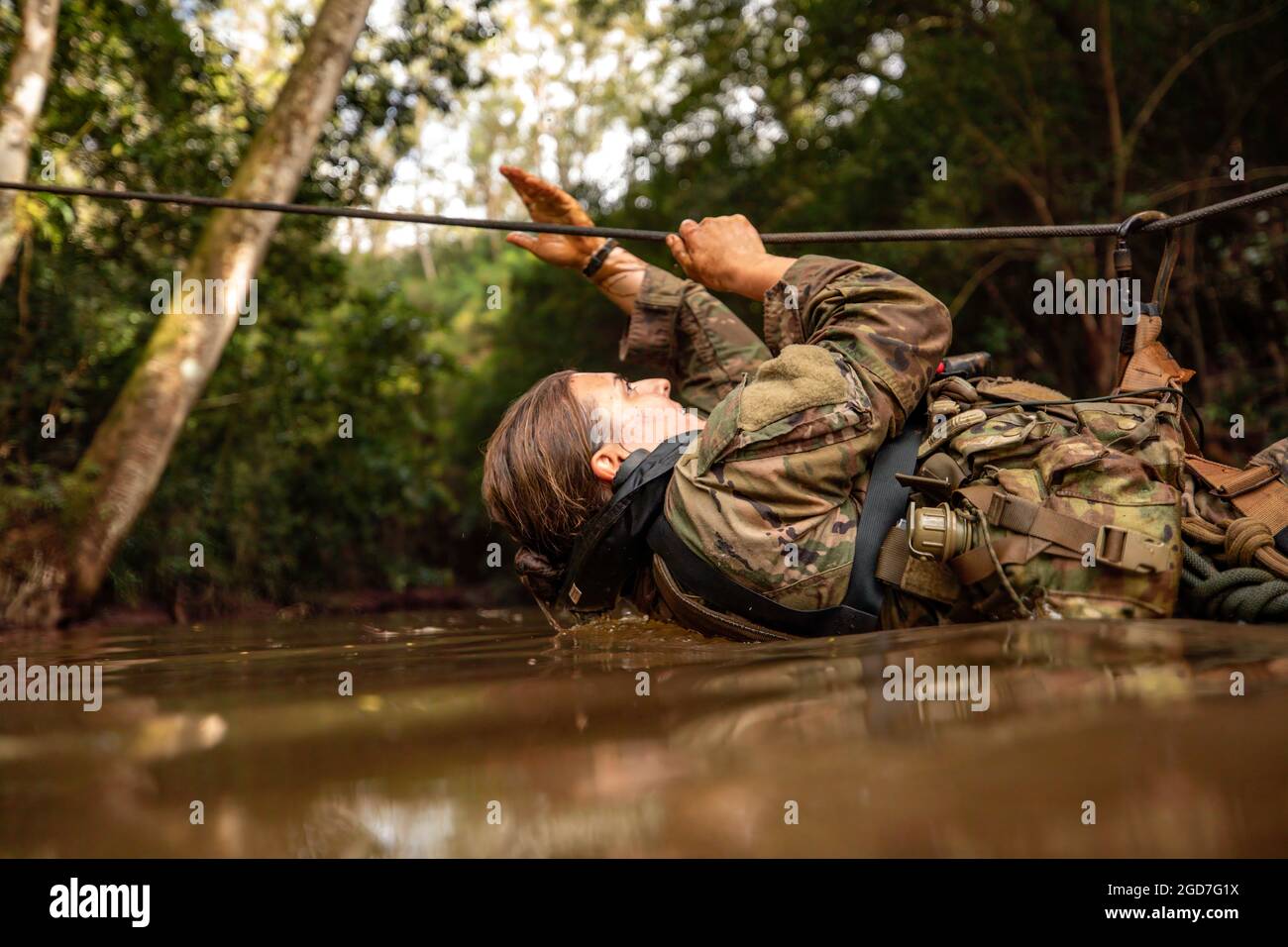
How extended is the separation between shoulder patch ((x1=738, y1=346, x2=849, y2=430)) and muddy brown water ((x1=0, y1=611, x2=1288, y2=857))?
0.53m

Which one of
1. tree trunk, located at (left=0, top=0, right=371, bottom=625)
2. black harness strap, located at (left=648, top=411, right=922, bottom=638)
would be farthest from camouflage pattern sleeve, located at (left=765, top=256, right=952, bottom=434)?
tree trunk, located at (left=0, top=0, right=371, bottom=625)

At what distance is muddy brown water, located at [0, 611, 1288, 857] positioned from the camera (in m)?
1.05

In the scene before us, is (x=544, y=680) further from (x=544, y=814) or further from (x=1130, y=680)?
(x=1130, y=680)

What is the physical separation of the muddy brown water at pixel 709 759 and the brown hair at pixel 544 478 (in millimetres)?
617

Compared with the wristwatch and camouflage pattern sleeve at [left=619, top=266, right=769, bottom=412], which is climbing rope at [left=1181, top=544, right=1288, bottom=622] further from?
the wristwatch

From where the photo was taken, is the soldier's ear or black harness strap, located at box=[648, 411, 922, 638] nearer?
black harness strap, located at box=[648, 411, 922, 638]

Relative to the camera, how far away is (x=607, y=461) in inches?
98.7

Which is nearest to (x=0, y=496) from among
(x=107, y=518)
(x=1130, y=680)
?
(x=107, y=518)

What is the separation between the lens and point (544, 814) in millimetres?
1118

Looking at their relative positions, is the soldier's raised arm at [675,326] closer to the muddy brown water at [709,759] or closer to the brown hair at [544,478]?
the brown hair at [544,478]

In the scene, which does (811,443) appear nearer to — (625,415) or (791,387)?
(791,387)

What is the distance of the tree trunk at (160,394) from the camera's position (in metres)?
5.20

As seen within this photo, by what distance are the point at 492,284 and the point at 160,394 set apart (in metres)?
3.63
